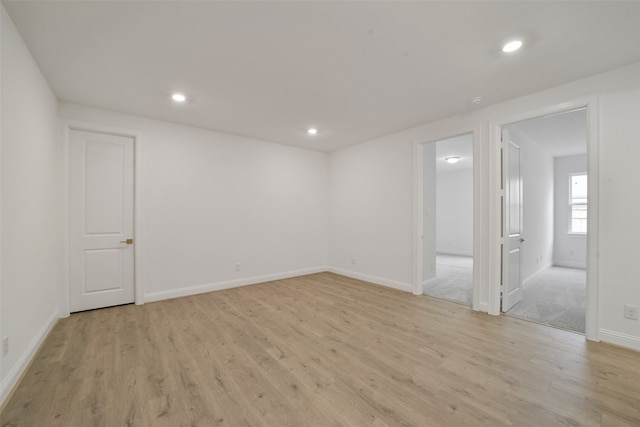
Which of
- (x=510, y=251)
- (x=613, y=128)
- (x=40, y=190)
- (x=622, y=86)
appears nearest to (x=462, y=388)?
(x=510, y=251)

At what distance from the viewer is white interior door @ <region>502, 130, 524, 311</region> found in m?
3.33

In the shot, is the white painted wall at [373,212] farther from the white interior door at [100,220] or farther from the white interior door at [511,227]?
the white interior door at [100,220]

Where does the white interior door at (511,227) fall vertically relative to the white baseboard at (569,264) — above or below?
above

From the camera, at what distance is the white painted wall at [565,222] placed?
6.27 metres

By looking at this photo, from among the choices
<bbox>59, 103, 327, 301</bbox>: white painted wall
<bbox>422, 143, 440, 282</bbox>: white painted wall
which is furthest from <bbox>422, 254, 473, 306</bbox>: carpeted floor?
<bbox>59, 103, 327, 301</bbox>: white painted wall

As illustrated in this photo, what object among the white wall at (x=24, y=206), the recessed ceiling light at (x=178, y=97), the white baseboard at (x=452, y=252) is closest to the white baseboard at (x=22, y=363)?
the white wall at (x=24, y=206)

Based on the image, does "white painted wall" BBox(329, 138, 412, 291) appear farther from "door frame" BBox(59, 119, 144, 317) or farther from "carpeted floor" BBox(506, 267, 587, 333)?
"door frame" BBox(59, 119, 144, 317)

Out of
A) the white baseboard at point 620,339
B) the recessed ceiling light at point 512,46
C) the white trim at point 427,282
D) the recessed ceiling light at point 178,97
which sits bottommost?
the white trim at point 427,282

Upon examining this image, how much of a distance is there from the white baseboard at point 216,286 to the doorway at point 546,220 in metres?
3.51

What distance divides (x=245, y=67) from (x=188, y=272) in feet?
10.2

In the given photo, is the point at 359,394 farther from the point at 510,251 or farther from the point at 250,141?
the point at 250,141

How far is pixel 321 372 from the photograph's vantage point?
2.08m

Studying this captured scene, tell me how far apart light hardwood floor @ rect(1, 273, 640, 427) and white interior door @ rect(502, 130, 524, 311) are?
513 mm

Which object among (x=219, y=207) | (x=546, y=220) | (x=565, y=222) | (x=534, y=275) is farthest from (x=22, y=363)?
(x=565, y=222)
